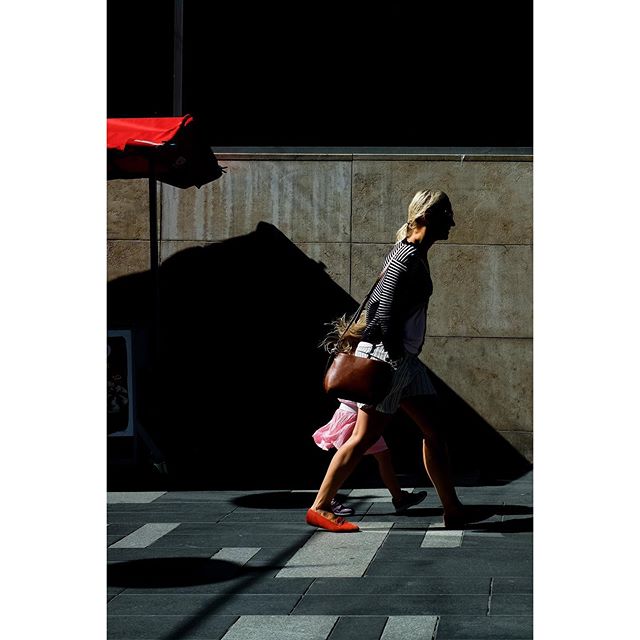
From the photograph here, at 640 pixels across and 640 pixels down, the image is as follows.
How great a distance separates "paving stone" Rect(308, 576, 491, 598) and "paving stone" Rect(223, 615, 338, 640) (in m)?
0.46

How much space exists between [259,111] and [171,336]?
2039 mm

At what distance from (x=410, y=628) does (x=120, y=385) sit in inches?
196

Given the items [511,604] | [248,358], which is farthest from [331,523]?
[248,358]

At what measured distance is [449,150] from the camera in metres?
10.0

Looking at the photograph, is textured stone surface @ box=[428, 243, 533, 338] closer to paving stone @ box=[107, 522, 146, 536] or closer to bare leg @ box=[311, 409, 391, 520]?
bare leg @ box=[311, 409, 391, 520]

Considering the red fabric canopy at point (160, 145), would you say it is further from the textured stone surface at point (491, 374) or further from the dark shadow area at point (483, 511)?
the dark shadow area at point (483, 511)

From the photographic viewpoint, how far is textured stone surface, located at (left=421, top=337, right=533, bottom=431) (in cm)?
960

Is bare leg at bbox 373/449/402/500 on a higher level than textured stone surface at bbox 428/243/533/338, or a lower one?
lower

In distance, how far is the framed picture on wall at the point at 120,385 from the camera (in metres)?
9.01

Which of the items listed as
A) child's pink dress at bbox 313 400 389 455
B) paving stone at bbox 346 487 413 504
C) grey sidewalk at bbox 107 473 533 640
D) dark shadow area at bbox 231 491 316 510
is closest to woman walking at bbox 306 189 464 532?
grey sidewalk at bbox 107 473 533 640
